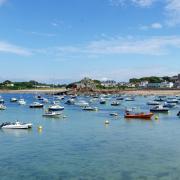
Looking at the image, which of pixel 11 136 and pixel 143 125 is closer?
pixel 11 136

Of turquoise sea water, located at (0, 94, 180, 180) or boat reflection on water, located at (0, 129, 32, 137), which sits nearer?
turquoise sea water, located at (0, 94, 180, 180)

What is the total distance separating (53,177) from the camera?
32.7 metres

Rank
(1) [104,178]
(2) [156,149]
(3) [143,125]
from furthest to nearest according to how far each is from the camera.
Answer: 1. (3) [143,125]
2. (2) [156,149]
3. (1) [104,178]

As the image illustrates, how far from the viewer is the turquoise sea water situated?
111 feet

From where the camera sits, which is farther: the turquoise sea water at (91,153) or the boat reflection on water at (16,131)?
the boat reflection on water at (16,131)

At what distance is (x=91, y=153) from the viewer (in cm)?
4219

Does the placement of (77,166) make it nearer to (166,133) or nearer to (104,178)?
(104,178)

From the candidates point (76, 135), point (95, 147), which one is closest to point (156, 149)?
point (95, 147)

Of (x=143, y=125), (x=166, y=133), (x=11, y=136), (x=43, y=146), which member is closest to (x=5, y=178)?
(x=43, y=146)

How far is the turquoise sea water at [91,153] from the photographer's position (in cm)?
3381

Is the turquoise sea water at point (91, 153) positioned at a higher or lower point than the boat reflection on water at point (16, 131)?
lower

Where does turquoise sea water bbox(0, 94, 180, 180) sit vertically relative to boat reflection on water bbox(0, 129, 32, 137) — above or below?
below

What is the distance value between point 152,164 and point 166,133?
21849 mm

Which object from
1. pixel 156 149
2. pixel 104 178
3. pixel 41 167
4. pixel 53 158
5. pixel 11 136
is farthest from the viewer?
pixel 11 136
